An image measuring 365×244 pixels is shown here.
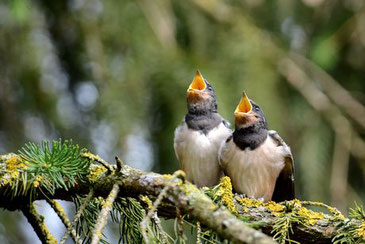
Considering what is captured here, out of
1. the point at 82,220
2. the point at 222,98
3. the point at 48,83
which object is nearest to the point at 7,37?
the point at 48,83

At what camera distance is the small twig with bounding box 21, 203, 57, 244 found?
2.21 m

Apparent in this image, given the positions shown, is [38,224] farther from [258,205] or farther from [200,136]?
[200,136]

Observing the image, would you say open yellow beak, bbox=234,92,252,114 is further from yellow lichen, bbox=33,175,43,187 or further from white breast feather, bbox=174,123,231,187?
yellow lichen, bbox=33,175,43,187

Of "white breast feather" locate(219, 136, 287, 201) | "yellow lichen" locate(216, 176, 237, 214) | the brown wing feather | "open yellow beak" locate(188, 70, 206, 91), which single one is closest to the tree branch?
"yellow lichen" locate(216, 176, 237, 214)

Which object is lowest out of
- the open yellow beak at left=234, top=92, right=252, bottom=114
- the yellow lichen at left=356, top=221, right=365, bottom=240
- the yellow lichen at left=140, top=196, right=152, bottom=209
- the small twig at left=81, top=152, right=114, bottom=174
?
the yellow lichen at left=140, top=196, right=152, bottom=209

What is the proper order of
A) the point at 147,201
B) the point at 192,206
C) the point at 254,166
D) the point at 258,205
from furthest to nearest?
the point at 254,166
the point at 258,205
the point at 147,201
the point at 192,206

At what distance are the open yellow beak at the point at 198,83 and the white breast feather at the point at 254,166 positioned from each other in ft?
1.29

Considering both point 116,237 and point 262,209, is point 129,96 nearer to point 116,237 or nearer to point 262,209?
point 116,237

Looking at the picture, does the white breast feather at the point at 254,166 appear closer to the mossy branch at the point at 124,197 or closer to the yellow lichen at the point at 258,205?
the yellow lichen at the point at 258,205

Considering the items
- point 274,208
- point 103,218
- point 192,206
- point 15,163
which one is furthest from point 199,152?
point 192,206

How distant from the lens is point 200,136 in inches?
144

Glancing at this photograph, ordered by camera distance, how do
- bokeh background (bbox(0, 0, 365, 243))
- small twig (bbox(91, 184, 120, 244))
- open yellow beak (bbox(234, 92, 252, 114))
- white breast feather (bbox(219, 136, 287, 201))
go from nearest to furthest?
small twig (bbox(91, 184, 120, 244)), white breast feather (bbox(219, 136, 287, 201)), open yellow beak (bbox(234, 92, 252, 114)), bokeh background (bbox(0, 0, 365, 243))

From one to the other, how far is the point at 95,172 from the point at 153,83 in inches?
63.3

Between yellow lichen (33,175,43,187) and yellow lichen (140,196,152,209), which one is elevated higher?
yellow lichen (140,196,152,209)
